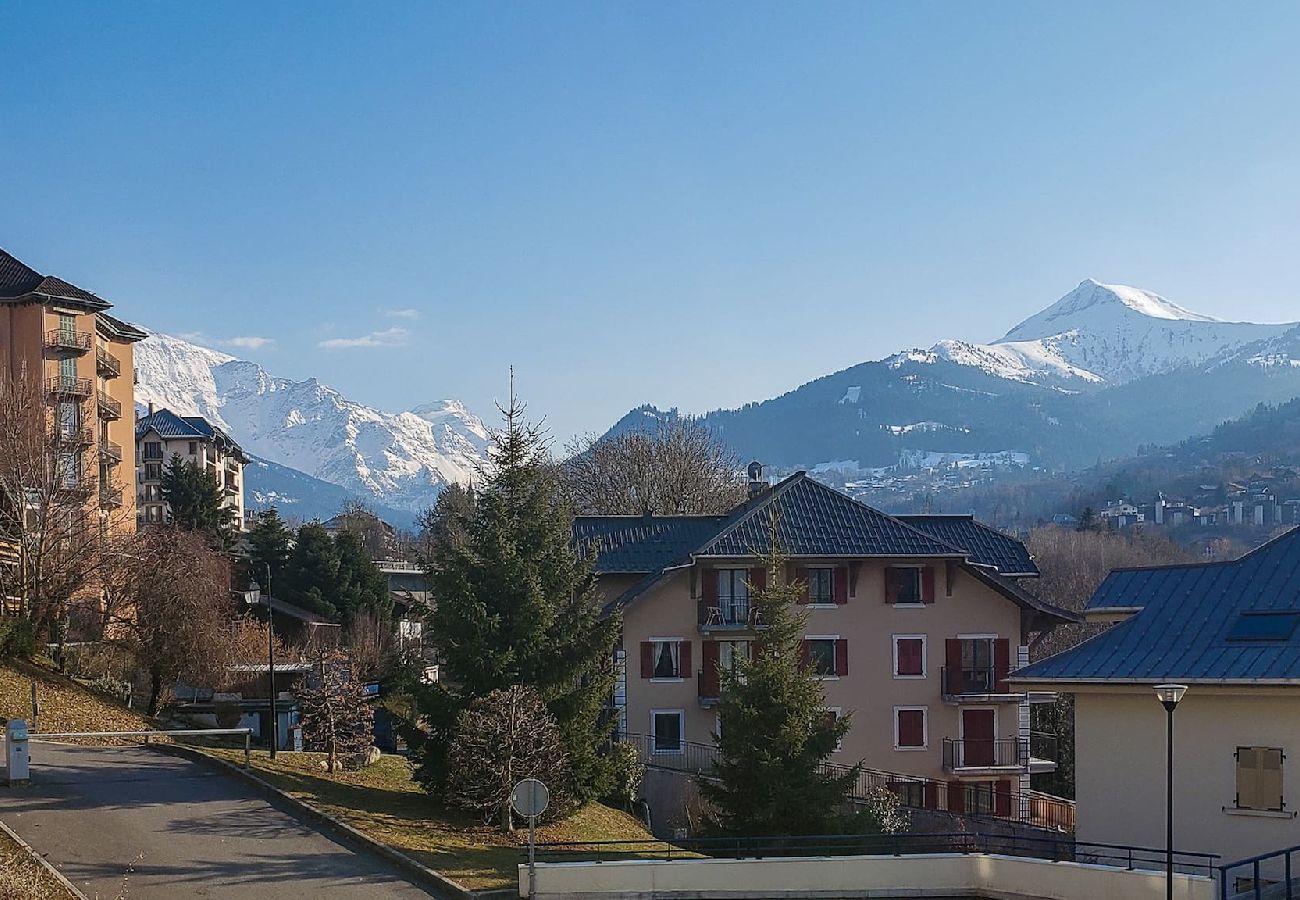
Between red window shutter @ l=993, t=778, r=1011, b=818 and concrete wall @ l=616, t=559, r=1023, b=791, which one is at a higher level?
concrete wall @ l=616, t=559, r=1023, b=791

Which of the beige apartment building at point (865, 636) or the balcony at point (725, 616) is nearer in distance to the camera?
the balcony at point (725, 616)

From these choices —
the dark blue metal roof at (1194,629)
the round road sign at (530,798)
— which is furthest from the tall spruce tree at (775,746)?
the round road sign at (530,798)

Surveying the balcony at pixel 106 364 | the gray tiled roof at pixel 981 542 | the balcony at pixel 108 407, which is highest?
the balcony at pixel 106 364

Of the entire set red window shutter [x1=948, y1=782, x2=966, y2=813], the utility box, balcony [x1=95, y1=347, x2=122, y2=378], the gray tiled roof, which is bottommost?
red window shutter [x1=948, y1=782, x2=966, y2=813]

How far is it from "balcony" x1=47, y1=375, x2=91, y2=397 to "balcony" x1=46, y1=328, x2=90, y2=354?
1.33 metres

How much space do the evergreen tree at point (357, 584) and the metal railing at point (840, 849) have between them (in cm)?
3928

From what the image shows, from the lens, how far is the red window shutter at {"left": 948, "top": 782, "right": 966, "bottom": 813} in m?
39.2

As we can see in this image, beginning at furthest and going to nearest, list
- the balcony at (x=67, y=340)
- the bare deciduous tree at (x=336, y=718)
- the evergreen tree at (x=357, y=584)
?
the evergreen tree at (x=357, y=584)
the balcony at (x=67, y=340)
the bare deciduous tree at (x=336, y=718)

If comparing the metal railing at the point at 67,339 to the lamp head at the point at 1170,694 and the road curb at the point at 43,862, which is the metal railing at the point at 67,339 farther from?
the lamp head at the point at 1170,694

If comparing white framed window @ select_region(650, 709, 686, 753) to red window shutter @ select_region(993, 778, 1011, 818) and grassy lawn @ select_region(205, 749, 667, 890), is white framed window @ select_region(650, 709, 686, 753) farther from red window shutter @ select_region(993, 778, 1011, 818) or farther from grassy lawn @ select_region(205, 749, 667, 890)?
red window shutter @ select_region(993, 778, 1011, 818)

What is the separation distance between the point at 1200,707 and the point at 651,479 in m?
49.3

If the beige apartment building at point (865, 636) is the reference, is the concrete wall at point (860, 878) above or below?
below

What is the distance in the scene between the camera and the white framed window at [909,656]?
40.2m

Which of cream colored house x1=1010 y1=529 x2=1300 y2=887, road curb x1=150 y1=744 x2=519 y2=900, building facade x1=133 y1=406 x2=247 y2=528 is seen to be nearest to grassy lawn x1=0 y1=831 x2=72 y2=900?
road curb x1=150 y1=744 x2=519 y2=900
